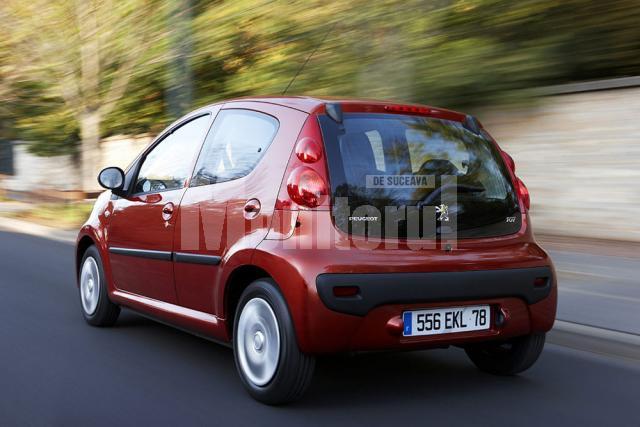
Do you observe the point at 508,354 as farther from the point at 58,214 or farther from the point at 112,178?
the point at 58,214

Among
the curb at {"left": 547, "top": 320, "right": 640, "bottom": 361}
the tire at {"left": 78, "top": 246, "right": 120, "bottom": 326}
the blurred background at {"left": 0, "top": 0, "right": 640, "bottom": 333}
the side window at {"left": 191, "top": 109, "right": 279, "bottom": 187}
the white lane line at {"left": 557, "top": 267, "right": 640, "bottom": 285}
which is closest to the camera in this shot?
the side window at {"left": 191, "top": 109, "right": 279, "bottom": 187}

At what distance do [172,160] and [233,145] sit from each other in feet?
2.54

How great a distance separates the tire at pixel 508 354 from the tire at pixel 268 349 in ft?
3.81

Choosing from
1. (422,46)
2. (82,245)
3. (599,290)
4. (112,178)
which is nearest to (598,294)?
(599,290)

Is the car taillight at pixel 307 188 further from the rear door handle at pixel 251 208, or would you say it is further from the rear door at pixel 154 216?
the rear door at pixel 154 216

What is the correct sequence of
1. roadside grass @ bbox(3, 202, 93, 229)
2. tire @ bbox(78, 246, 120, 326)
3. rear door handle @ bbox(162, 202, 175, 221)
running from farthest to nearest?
roadside grass @ bbox(3, 202, 93, 229) → tire @ bbox(78, 246, 120, 326) → rear door handle @ bbox(162, 202, 175, 221)

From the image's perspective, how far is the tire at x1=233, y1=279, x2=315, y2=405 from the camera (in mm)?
3830

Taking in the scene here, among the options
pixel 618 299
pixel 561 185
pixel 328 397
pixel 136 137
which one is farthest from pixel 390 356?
pixel 136 137

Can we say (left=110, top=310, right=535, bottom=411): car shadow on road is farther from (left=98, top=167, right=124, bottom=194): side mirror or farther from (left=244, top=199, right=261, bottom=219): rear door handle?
(left=98, top=167, right=124, bottom=194): side mirror

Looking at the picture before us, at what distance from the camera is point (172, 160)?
5164 millimetres

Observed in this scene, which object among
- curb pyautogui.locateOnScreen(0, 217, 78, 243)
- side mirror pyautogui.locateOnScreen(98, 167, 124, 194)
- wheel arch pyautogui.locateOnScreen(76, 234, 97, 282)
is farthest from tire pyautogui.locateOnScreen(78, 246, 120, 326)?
curb pyautogui.locateOnScreen(0, 217, 78, 243)

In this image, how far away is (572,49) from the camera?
10055mm

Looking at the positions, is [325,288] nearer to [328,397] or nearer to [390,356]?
[328,397]

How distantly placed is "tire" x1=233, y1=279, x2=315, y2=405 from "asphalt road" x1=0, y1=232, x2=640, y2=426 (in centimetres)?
10
